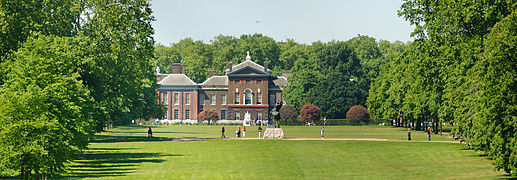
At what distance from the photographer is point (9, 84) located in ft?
107

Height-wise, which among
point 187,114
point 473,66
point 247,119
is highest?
point 473,66

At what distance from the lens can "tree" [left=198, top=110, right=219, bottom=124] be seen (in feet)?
481

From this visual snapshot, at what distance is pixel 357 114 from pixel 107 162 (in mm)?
85506

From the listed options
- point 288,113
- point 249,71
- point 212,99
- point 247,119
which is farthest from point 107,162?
point 212,99

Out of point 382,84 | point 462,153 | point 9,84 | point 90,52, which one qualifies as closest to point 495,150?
point 462,153

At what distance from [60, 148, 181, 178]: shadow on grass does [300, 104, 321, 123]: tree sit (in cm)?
7395

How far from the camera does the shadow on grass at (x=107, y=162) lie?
37.6m

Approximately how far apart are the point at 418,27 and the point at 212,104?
337 ft

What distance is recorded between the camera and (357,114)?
410ft

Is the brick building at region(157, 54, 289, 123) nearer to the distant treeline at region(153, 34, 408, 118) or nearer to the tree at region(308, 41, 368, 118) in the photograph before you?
the distant treeline at region(153, 34, 408, 118)

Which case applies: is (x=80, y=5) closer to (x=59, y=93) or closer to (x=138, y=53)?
(x=138, y=53)

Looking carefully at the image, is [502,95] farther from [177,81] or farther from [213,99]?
[177,81]

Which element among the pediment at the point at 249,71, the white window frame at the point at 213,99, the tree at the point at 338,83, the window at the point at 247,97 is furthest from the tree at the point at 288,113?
the white window frame at the point at 213,99

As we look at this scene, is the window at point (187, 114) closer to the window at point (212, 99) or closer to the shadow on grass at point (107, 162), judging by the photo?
the window at point (212, 99)
